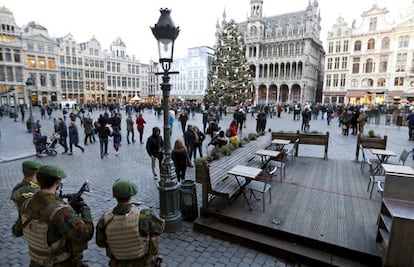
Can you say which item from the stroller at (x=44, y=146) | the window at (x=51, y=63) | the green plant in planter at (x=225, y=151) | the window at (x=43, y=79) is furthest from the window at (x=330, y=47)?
the window at (x=43, y=79)

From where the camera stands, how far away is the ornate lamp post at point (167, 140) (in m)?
4.59

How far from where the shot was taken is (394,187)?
405 centimetres

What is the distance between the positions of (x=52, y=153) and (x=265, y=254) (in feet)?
35.3

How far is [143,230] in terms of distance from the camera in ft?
8.15

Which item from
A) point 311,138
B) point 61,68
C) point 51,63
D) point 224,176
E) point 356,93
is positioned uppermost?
point 51,63

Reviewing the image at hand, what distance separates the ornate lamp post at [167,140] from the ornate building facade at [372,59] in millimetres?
48075

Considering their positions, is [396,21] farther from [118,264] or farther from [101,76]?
[101,76]

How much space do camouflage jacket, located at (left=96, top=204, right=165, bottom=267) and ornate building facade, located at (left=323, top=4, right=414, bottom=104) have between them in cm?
4979

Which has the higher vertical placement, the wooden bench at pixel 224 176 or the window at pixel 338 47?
the window at pixel 338 47

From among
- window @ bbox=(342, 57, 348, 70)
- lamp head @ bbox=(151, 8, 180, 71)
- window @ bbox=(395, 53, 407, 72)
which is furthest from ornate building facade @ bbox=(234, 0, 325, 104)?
Result: lamp head @ bbox=(151, 8, 180, 71)

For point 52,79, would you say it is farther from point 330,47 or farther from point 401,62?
point 401,62

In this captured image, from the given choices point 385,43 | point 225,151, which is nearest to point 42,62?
point 225,151

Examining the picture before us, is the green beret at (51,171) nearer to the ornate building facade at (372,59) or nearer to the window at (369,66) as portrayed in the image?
the ornate building facade at (372,59)

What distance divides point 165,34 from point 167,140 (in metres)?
2.08
